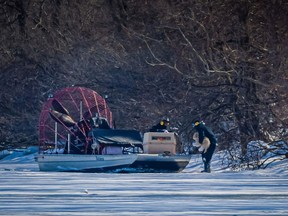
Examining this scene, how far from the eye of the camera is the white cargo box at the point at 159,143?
104 feet

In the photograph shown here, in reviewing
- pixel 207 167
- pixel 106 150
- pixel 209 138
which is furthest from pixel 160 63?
pixel 207 167

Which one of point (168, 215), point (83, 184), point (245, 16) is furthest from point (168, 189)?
point (245, 16)

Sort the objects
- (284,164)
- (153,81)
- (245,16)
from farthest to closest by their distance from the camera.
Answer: (153,81) < (245,16) < (284,164)

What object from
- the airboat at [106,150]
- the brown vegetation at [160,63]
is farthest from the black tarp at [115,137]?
the brown vegetation at [160,63]

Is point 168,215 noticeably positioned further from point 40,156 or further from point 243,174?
point 40,156

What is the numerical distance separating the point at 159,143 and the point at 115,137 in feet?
4.21

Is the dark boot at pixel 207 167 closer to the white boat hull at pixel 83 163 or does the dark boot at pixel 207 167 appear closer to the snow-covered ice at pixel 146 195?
the white boat hull at pixel 83 163

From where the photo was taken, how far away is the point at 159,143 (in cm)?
3186

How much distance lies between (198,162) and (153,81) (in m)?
5.26

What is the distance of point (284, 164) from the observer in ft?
97.6

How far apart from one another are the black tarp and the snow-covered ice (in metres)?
4.80

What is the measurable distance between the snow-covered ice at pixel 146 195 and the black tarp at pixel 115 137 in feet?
15.7

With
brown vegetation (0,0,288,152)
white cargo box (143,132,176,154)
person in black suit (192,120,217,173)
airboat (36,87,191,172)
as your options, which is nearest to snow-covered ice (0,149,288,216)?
person in black suit (192,120,217,173)

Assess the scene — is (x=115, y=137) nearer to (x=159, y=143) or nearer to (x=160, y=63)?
(x=159, y=143)
